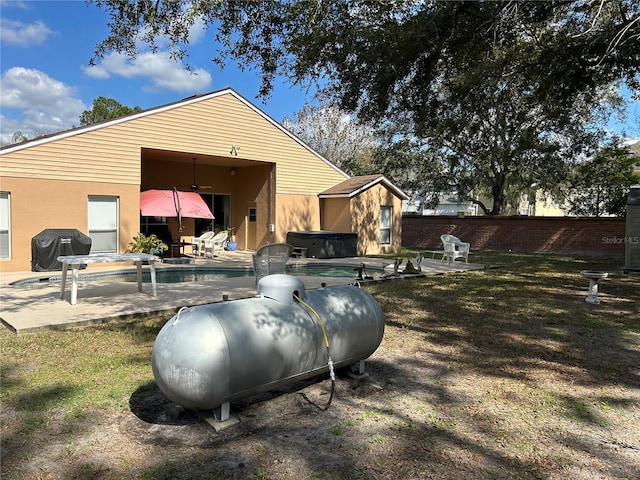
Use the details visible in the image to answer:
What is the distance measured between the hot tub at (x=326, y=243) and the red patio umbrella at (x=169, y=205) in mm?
3536

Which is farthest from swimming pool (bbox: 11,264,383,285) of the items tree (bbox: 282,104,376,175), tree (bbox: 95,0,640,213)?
tree (bbox: 282,104,376,175)

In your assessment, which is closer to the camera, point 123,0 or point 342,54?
point 123,0

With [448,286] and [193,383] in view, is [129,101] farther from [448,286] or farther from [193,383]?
[193,383]

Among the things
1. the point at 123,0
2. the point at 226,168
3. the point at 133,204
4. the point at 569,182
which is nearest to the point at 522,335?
the point at 123,0

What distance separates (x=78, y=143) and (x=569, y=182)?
76.3 feet

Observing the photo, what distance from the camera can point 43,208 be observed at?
1257 centimetres

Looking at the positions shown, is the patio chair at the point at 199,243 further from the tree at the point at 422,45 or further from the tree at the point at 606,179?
the tree at the point at 606,179

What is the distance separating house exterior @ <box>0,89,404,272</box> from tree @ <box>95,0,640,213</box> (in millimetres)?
7167

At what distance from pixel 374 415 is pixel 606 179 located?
81.0ft

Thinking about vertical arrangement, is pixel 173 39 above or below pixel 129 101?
below

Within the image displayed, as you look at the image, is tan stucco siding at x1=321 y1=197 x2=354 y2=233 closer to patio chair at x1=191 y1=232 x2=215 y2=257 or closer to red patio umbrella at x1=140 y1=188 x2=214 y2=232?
patio chair at x1=191 y1=232 x2=215 y2=257

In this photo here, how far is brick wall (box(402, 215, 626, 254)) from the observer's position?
20173 mm

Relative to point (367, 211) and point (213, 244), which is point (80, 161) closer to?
point (213, 244)

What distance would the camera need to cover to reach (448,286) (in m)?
10.5
